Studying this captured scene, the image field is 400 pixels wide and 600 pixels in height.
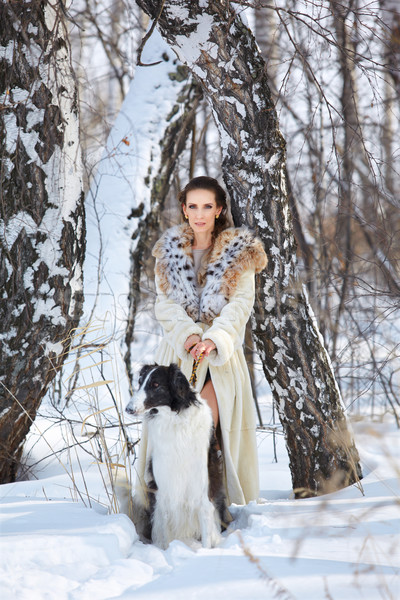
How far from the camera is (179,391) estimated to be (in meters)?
2.81

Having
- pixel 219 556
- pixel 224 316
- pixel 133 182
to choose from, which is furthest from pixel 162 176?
pixel 219 556

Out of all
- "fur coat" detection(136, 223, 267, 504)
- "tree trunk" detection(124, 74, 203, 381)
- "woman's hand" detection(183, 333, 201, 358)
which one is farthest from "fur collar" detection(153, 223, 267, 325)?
"tree trunk" detection(124, 74, 203, 381)

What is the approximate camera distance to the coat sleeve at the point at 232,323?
3.15 metres

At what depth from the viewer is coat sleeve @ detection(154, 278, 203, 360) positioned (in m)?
3.26

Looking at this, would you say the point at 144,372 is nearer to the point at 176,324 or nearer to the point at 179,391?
the point at 179,391

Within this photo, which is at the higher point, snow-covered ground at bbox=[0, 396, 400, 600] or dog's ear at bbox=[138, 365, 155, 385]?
dog's ear at bbox=[138, 365, 155, 385]

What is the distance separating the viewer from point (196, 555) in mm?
2436

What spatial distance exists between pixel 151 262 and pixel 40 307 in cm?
586

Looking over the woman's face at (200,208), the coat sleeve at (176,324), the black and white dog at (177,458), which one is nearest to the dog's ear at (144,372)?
the black and white dog at (177,458)

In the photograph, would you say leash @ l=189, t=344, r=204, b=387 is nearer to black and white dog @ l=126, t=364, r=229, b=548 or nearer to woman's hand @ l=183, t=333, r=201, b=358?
woman's hand @ l=183, t=333, r=201, b=358

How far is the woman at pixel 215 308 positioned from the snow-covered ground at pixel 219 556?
40 cm

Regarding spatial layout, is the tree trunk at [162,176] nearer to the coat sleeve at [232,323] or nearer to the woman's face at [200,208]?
the woman's face at [200,208]

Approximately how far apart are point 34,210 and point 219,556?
233 centimetres

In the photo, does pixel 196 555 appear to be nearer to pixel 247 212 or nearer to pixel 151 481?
pixel 151 481
